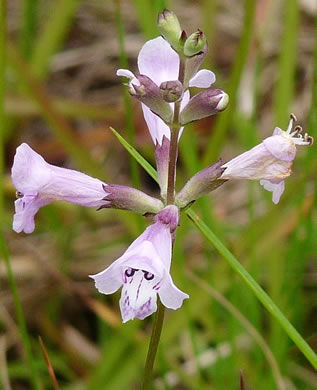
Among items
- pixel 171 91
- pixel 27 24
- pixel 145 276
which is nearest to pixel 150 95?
pixel 171 91

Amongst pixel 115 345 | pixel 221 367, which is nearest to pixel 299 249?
pixel 221 367

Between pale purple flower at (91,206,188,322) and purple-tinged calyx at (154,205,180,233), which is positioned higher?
purple-tinged calyx at (154,205,180,233)

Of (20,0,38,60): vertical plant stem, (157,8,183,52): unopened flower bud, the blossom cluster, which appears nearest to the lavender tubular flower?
the blossom cluster

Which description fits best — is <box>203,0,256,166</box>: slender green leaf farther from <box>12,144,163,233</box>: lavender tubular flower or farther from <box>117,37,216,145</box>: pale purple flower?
<box>12,144,163,233</box>: lavender tubular flower

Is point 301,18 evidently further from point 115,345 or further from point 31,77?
point 115,345

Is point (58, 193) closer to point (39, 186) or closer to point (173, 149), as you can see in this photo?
point (39, 186)

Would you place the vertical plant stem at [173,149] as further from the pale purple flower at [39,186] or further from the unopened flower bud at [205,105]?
the pale purple flower at [39,186]

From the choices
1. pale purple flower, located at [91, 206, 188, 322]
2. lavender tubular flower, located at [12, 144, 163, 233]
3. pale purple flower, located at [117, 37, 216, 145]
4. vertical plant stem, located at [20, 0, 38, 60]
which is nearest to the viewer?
pale purple flower, located at [91, 206, 188, 322]
